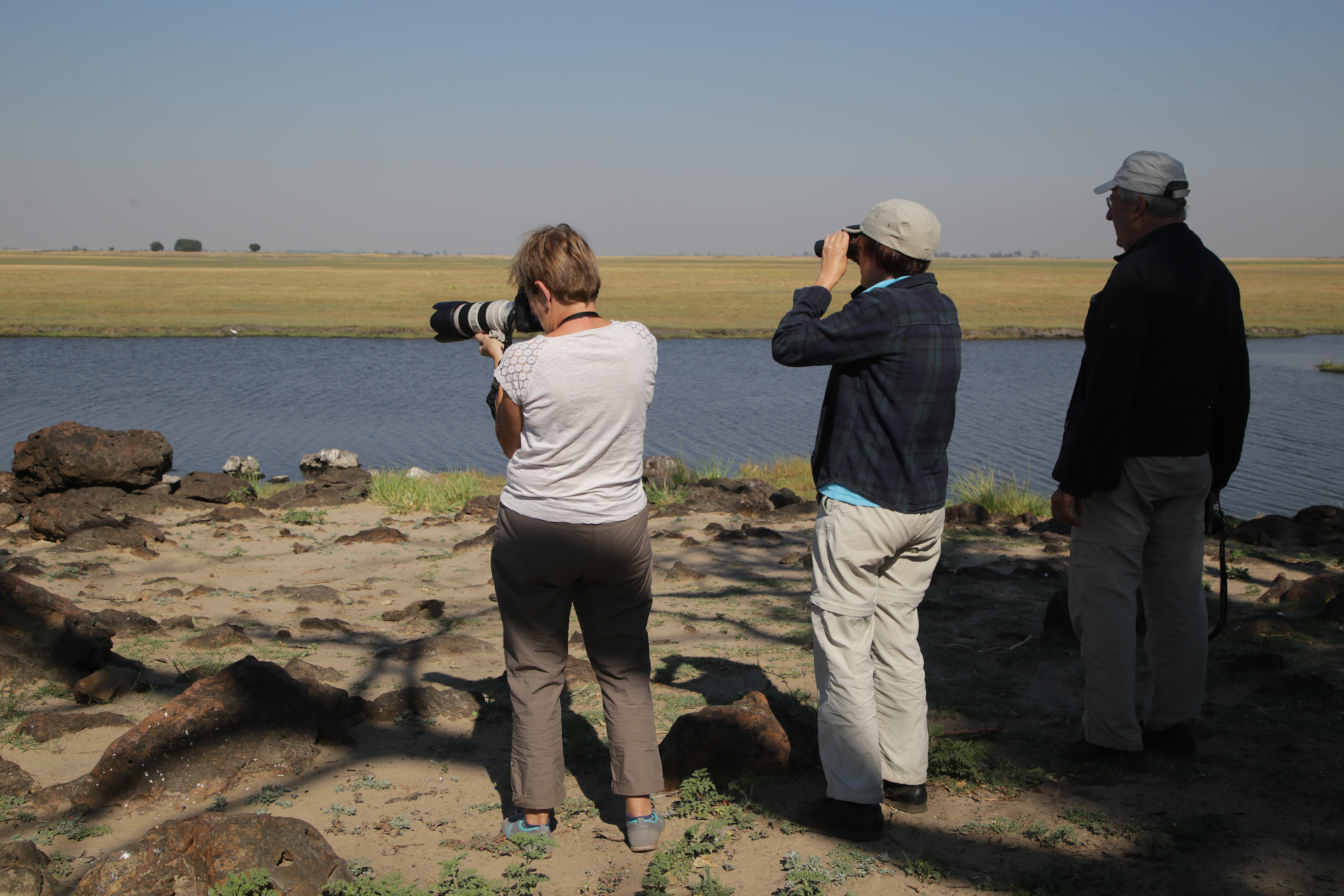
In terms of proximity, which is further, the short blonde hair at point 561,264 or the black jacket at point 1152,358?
the black jacket at point 1152,358

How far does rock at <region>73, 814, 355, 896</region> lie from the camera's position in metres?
2.59

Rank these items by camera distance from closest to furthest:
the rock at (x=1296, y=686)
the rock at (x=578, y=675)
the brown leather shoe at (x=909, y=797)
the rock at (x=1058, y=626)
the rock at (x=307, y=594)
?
the brown leather shoe at (x=909, y=797), the rock at (x=1296, y=686), the rock at (x=578, y=675), the rock at (x=1058, y=626), the rock at (x=307, y=594)

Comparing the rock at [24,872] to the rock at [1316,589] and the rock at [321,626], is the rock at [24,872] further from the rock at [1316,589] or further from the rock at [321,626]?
the rock at [1316,589]

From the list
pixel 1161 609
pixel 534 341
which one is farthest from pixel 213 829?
pixel 1161 609

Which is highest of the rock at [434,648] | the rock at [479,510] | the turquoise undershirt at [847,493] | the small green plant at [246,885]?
the turquoise undershirt at [847,493]

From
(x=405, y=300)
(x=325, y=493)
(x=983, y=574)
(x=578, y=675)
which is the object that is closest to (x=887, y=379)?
(x=578, y=675)

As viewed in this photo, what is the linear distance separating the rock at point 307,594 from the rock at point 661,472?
5078mm

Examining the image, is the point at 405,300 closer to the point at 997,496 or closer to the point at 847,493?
the point at 997,496

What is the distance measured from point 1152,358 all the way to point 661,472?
8485mm

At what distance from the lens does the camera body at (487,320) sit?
309 cm

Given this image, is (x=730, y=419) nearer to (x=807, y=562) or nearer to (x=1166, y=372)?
(x=807, y=562)

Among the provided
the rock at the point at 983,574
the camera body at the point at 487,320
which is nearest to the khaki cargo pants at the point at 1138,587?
the camera body at the point at 487,320

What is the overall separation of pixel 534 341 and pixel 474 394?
19737 mm

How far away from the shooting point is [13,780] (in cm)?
334
